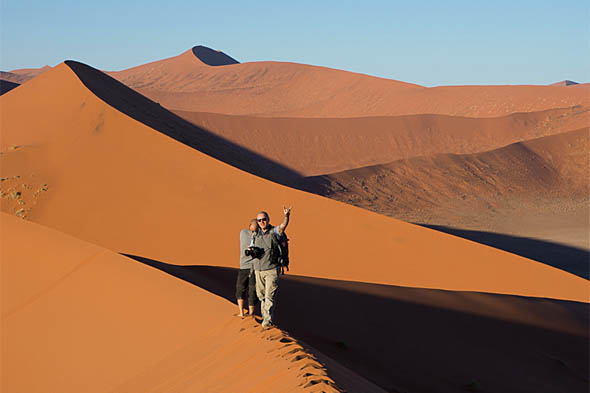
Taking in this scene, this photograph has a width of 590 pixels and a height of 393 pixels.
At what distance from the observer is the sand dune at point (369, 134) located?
50406 millimetres

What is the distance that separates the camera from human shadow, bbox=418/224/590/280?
2206 centimetres

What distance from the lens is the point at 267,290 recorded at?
621 centimetres

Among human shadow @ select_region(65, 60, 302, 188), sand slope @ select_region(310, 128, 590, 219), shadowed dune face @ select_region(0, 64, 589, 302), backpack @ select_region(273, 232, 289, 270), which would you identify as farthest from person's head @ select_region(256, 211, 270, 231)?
sand slope @ select_region(310, 128, 590, 219)

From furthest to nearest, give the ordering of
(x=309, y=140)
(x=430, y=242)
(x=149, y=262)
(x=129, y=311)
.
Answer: (x=309, y=140) → (x=430, y=242) → (x=149, y=262) → (x=129, y=311)

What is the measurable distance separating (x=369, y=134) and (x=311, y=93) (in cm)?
3412

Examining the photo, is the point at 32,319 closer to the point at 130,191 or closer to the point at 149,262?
the point at 149,262

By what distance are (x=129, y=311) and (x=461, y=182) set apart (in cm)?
3185

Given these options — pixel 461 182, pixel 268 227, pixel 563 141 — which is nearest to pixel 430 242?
pixel 268 227

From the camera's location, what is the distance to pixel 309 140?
171 feet

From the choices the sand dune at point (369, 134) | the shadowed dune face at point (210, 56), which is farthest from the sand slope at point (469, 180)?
the shadowed dune face at point (210, 56)

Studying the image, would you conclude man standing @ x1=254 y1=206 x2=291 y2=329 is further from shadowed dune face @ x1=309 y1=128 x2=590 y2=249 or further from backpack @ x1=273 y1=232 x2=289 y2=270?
shadowed dune face @ x1=309 y1=128 x2=590 y2=249

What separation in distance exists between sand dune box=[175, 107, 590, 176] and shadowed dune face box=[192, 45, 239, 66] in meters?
64.2

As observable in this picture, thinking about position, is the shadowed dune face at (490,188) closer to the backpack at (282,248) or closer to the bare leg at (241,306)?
the bare leg at (241,306)

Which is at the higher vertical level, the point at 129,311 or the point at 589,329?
the point at 129,311
